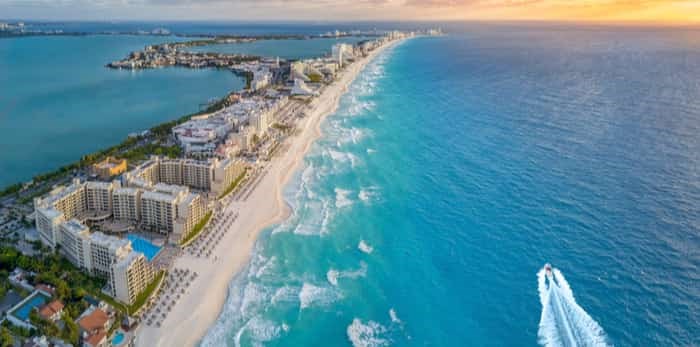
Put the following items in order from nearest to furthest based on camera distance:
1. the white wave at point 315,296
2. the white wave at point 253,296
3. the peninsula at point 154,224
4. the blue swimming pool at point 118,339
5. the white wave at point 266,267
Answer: the blue swimming pool at point 118,339 → the peninsula at point 154,224 → the white wave at point 253,296 → the white wave at point 315,296 → the white wave at point 266,267

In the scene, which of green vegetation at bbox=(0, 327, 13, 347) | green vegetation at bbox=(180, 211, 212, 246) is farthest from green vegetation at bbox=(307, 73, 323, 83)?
green vegetation at bbox=(0, 327, 13, 347)

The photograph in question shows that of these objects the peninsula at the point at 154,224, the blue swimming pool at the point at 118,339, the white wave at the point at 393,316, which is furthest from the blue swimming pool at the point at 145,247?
the white wave at the point at 393,316

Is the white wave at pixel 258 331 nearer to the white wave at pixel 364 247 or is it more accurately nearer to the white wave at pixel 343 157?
the white wave at pixel 364 247

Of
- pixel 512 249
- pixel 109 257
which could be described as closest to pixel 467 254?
pixel 512 249

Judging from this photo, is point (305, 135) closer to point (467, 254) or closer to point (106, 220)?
point (106, 220)

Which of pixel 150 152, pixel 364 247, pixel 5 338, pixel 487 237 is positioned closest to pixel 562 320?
pixel 487 237
